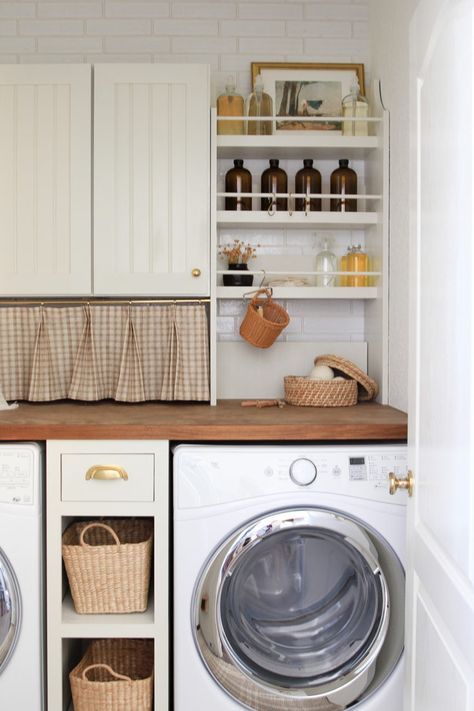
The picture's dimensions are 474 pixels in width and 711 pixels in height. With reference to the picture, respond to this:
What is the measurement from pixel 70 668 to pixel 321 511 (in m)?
0.98

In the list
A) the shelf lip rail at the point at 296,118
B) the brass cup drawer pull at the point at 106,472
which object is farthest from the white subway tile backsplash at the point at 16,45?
the brass cup drawer pull at the point at 106,472

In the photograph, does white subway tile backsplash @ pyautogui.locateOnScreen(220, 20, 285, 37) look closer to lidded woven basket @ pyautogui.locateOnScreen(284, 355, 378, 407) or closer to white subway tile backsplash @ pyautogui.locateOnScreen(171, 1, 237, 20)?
white subway tile backsplash @ pyautogui.locateOnScreen(171, 1, 237, 20)

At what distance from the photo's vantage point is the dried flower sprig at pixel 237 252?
2705mm

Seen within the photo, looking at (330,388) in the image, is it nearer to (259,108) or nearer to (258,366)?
(258,366)

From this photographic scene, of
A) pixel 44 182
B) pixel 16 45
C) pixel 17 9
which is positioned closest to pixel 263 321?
pixel 44 182

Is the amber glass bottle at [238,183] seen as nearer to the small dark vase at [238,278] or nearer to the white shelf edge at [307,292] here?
the small dark vase at [238,278]

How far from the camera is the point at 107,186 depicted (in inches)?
99.7

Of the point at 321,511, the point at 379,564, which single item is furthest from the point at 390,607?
the point at 321,511

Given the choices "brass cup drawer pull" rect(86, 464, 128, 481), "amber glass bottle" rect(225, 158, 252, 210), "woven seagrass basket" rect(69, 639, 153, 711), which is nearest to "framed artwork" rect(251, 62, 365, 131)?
"amber glass bottle" rect(225, 158, 252, 210)

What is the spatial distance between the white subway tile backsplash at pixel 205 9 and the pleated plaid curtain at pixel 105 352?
1205 mm

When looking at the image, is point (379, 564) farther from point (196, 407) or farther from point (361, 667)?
point (196, 407)

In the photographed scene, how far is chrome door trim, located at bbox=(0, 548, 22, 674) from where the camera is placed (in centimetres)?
201

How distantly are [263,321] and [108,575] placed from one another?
1042 millimetres

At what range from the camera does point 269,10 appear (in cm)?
286
